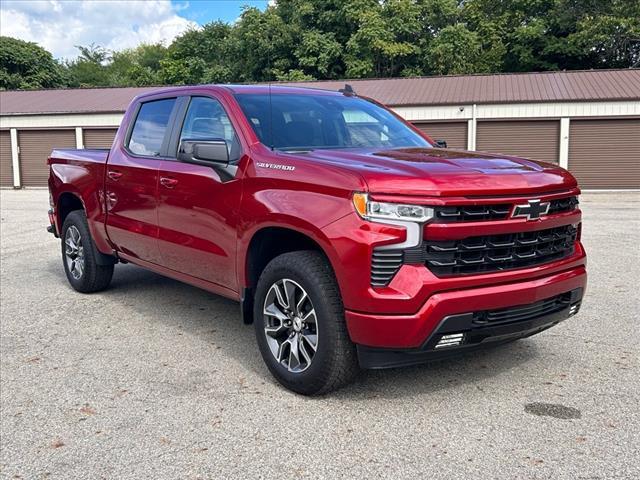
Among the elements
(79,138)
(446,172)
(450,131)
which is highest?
(450,131)

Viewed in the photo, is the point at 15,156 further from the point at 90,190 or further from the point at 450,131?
the point at 90,190

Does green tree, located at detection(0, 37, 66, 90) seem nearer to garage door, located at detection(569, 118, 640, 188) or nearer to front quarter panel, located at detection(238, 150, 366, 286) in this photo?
garage door, located at detection(569, 118, 640, 188)

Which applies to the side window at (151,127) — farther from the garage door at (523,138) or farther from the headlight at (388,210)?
the garage door at (523,138)

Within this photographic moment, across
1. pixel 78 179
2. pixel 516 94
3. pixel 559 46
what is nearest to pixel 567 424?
pixel 78 179

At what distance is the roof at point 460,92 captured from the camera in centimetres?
2394

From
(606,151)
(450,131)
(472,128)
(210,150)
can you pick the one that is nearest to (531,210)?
(210,150)

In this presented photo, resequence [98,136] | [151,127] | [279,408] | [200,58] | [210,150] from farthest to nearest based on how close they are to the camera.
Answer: [200,58], [98,136], [151,127], [210,150], [279,408]

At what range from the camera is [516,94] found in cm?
2467

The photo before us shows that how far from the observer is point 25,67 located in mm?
54125

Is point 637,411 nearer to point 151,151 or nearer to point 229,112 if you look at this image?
point 229,112

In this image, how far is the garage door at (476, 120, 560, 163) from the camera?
23812 mm

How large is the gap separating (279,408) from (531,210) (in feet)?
6.18

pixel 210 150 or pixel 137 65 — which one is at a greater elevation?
pixel 137 65

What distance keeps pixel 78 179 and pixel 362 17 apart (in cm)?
3915
